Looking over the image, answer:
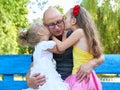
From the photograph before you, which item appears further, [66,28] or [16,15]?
[16,15]

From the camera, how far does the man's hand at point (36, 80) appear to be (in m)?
2.26

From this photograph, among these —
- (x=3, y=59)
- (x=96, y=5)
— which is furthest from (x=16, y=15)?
(x=3, y=59)

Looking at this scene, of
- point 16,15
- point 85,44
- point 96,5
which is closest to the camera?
point 85,44

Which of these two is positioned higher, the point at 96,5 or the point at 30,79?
the point at 96,5

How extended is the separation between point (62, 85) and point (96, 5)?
418 inches

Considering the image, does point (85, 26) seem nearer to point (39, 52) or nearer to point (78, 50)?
point (78, 50)

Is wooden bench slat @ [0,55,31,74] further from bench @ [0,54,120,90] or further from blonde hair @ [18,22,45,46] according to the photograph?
blonde hair @ [18,22,45,46]

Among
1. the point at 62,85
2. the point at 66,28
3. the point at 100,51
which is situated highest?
the point at 66,28

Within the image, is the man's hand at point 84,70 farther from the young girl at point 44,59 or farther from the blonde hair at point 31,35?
the blonde hair at point 31,35

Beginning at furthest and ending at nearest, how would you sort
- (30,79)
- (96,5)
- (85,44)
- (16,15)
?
(16,15) < (96,5) < (30,79) < (85,44)

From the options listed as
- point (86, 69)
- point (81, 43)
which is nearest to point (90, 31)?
point (81, 43)

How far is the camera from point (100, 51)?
2.23 meters

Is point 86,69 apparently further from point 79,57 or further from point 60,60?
point 60,60

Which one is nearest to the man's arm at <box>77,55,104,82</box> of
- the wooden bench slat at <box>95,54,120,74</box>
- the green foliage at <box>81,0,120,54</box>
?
the wooden bench slat at <box>95,54,120,74</box>
